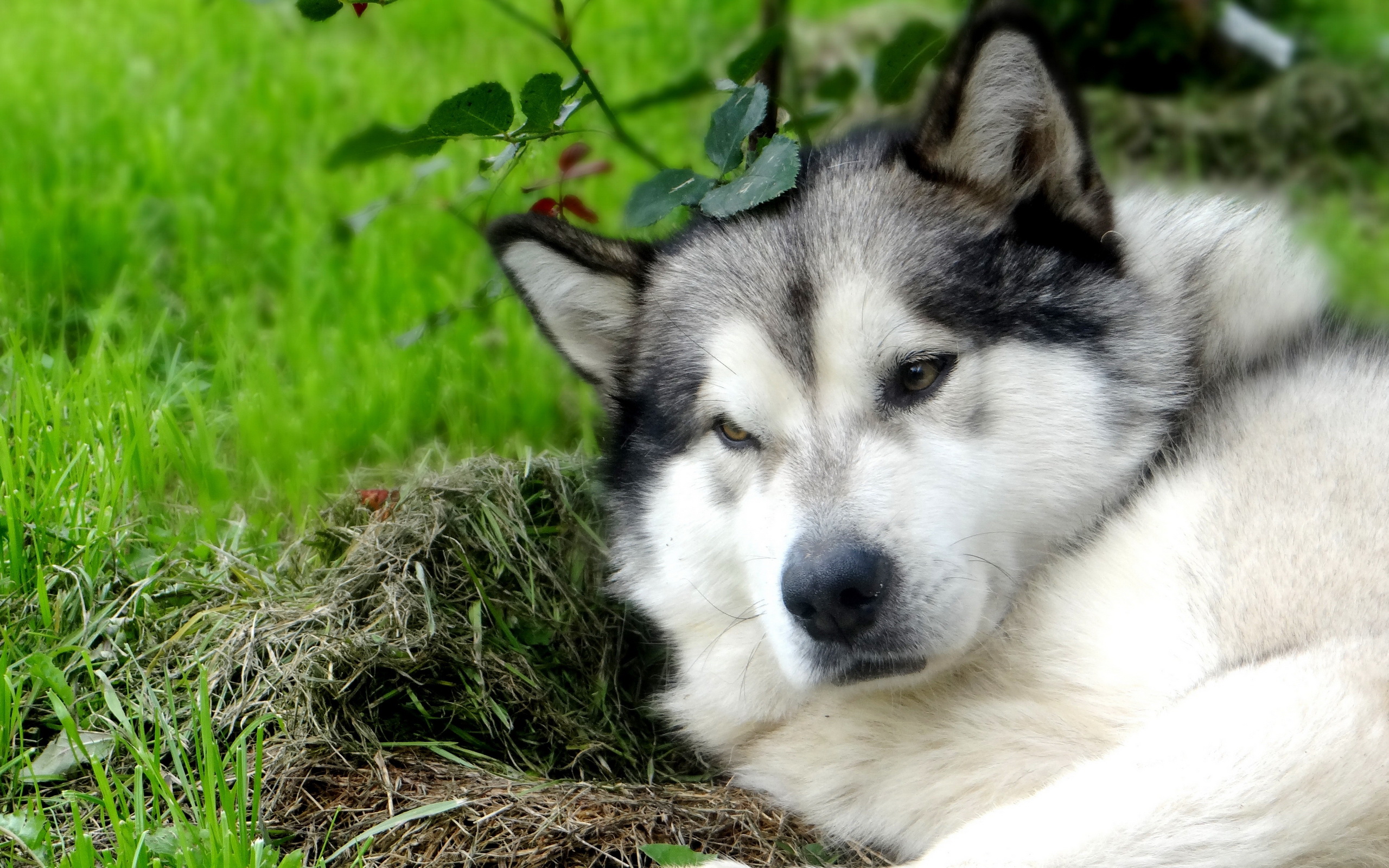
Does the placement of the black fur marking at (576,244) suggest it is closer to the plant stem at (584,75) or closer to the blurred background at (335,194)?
the plant stem at (584,75)

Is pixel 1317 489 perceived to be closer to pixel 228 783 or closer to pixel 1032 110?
pixel 1032 110

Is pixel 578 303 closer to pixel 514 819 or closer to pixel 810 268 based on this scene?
pixel 810 268

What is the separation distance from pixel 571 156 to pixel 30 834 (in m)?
2.61

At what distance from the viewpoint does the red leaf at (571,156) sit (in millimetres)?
4203

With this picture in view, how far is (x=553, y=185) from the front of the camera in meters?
5.05

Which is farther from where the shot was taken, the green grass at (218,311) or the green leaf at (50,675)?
the green grass at (218,311)

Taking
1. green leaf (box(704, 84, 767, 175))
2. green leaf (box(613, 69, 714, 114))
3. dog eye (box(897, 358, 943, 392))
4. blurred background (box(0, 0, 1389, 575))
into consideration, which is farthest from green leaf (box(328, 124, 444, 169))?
dog eye (box(897, 358, 943, 392))

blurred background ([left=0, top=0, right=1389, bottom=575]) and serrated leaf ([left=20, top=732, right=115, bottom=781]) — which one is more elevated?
blurred background ([left=0, top=0, right=1389, bottom=575])

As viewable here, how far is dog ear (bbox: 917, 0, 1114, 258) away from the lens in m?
2.81

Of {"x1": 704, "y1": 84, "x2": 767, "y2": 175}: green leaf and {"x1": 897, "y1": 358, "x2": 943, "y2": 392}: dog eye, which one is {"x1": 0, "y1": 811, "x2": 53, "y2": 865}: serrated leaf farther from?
{"x1": 704, "y1": 84, "x2": 767, "y2": 175}: green leaf

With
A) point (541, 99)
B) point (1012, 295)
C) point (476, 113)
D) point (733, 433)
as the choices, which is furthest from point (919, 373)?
point (476, 113)

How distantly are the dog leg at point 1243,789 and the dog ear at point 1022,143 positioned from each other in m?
1.14

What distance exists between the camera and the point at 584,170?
4.29 meters

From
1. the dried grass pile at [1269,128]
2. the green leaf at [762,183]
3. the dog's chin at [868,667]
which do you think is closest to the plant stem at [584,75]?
the green leaf at [762,183]
